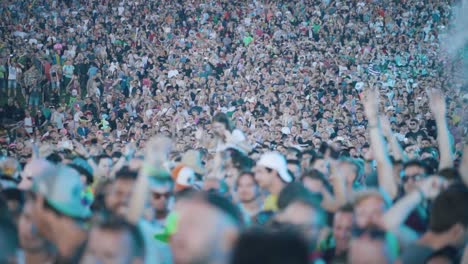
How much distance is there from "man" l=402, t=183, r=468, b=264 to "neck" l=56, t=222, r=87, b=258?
187 centimetres

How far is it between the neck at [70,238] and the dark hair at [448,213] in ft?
6.74

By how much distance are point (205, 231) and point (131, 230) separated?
1.82ft

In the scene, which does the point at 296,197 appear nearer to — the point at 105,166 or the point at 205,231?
the point at 205,231

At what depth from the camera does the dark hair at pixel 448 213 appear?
11.1 feet

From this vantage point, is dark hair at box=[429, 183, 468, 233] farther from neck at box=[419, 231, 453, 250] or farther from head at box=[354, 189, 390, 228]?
head at box=[354, 189, 390, 228]

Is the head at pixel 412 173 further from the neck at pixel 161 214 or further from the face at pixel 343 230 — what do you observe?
the neck at pixel 161 214

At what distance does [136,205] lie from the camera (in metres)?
3.59

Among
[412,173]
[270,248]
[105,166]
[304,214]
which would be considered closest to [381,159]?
[412,173]

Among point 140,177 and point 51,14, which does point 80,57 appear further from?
point 140,177

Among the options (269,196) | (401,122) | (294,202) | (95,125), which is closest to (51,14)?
(95,125)

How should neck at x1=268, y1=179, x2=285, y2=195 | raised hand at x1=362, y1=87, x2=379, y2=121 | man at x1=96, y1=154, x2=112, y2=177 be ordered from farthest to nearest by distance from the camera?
man at x1=96, y1=154, x2=112, y2=177
neck at x1=268, y1=179, x2=285, y2=195
raised hand at x1=362, y1=87, x2=379, y2=121

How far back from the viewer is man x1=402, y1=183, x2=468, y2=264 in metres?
3.31

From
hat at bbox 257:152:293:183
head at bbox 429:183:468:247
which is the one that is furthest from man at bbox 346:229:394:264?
hat at bbox 257:152:293:183

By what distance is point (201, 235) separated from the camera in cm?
235
